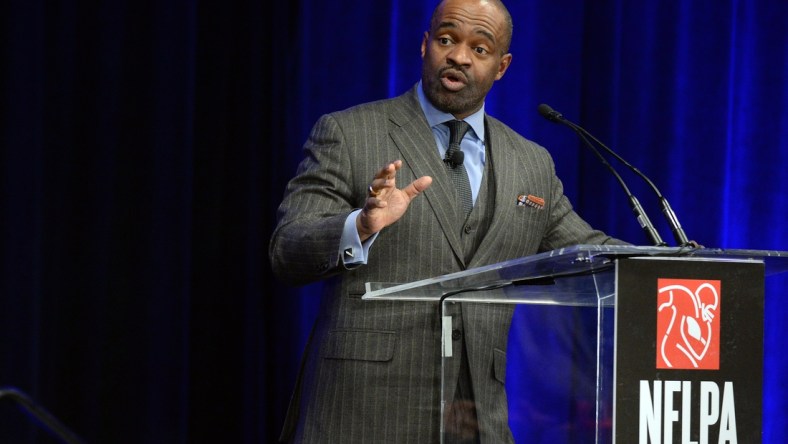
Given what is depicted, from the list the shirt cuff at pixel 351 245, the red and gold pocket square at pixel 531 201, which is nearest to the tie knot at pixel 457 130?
the red and gold pocket square at pixel 531 201

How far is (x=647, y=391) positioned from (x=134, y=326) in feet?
6.45

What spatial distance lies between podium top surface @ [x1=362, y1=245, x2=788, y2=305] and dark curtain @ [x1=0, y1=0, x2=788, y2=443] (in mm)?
1435

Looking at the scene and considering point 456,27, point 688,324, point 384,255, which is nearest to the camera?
point 688,324

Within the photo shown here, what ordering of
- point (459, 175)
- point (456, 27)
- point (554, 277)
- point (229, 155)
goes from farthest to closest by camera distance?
point (229, 155) < point (456, 27) < point (459, 175) < point (554, 277)

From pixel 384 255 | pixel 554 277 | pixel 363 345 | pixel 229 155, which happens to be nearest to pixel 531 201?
pixel 384 255

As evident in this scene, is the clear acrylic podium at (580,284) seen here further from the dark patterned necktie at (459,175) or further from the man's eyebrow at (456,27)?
the man's eyebrow at (456,27)

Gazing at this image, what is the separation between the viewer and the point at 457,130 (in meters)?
2.27

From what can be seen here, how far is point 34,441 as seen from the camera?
275 centimetres

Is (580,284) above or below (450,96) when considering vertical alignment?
below

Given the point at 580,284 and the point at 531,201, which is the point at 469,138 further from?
Result: the point at 580,284

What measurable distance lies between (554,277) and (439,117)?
89 centimetres

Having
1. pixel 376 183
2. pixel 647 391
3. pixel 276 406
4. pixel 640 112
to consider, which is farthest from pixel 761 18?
pixel 647 391

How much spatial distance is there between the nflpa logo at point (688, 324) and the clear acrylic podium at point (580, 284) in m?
0.04

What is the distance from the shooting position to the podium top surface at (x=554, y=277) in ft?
4.25
